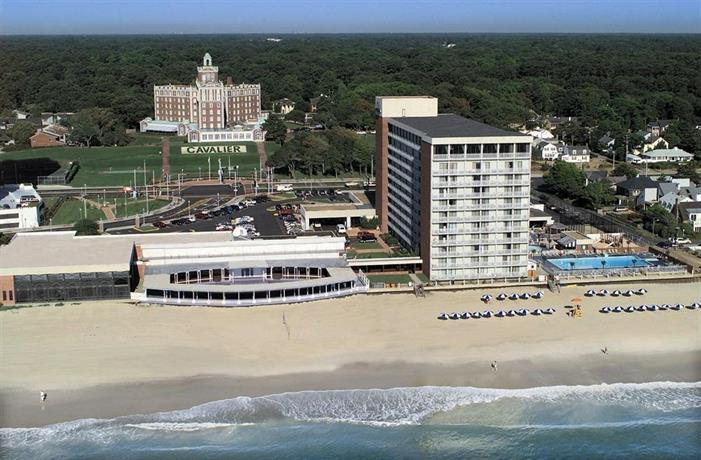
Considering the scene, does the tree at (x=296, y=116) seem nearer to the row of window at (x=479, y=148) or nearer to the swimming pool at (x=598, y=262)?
the swimming pool at (x=598, y=262)

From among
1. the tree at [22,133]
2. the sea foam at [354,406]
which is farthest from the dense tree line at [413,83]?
the sea foam at [354,406]

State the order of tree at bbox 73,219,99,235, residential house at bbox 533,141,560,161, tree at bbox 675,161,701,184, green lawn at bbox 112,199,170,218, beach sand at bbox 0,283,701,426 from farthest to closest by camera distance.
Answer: residential house at bbox 533,141,560,161 → tree at bbox 675,161,701,184 → green lawn at bbox 112,199,170,218 → tree at bbox 73,219,99,235 → beach sand at bbox 0,283,701,426

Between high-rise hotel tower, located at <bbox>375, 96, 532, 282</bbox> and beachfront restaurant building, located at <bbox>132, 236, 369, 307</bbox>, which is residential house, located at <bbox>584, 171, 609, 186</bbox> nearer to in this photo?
high-rise hotel tower, located at <bbox>375, 96, 532, 282</bbox>

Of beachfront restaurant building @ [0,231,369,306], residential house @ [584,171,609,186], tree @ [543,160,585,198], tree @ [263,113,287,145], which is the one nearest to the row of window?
beachfront restaurant building @ [0,231,369,306]

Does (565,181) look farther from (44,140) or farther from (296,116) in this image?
(44,140)

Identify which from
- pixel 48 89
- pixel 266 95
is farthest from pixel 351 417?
pixel 48 89

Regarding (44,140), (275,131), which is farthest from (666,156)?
(44,140)

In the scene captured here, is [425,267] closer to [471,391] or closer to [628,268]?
[628,268]
